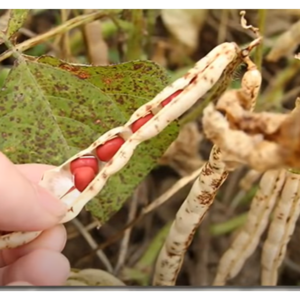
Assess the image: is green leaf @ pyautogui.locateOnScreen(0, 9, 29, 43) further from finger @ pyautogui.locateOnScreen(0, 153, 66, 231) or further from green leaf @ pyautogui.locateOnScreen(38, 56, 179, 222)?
finger @ pyautogui.locateOnScreen(0, 153, 66, 231)

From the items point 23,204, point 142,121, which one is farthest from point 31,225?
point 142,121

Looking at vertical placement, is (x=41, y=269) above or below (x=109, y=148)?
below

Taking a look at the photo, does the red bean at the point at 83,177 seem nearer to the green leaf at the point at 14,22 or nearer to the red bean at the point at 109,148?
the red bean at the point at 109,148

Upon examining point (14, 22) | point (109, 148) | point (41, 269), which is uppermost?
point (14, 22)

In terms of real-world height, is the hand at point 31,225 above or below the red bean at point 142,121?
below

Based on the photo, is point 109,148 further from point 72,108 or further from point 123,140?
point 72,108

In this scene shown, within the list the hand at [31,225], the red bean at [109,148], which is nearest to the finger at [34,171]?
the hand at [31,225]

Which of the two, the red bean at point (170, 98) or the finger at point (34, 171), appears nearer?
the red bean at point (170, 98)

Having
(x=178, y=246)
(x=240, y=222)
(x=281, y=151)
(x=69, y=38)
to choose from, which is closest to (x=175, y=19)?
(x=69, y=38)
